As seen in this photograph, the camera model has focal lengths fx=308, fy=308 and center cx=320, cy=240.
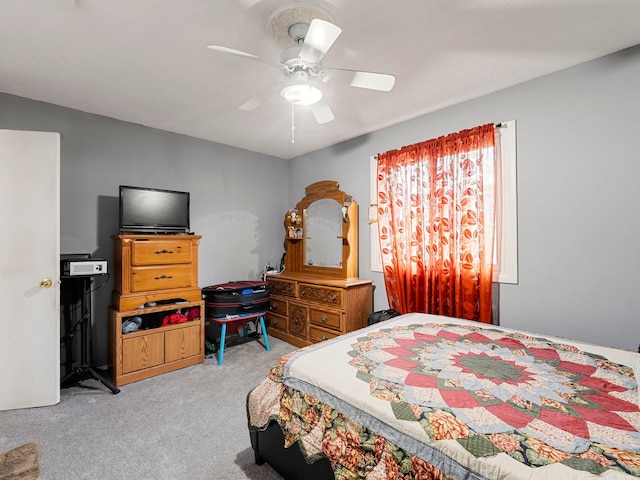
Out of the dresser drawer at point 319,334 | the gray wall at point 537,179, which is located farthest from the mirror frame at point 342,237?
the dresser drawer at point 319,334

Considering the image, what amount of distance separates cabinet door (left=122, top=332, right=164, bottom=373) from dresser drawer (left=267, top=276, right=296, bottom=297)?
1449 millimetres

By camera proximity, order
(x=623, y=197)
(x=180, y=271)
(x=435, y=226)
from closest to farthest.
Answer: (x=623, y=197)
(x=435, y=226)
(x=180, y=271)

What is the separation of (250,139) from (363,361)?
3.12 m

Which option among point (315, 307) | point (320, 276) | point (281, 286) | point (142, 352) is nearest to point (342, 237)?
point (320, 276)

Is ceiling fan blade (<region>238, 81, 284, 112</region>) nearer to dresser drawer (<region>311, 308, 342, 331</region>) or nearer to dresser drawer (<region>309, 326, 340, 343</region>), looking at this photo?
dresser drawer (<region>311, 308, 342, 331</region>)

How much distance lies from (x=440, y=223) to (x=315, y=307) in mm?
1625

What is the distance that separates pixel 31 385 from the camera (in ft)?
7.86

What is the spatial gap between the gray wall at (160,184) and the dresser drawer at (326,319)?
1271mm

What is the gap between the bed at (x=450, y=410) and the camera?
929mm

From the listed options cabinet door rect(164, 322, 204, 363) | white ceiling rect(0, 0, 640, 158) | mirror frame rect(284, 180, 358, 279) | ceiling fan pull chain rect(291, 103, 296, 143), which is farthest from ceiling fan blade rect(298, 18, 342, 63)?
cabinet door rect(164, 322, 204, 363)

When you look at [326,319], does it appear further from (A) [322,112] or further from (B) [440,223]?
(A) [322,112]

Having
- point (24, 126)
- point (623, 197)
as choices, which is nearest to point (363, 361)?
point (623, 197)

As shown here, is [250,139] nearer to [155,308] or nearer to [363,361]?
[155,308]

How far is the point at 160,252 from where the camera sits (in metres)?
3.04
